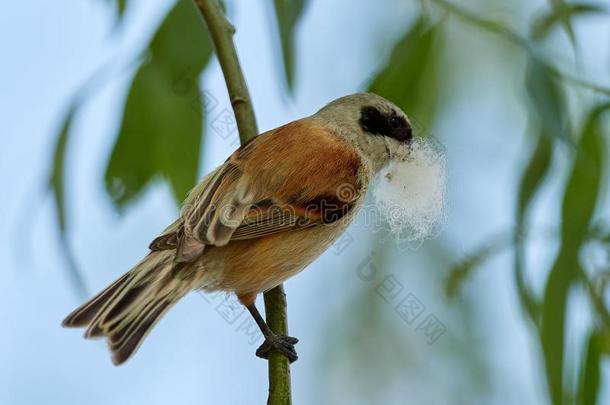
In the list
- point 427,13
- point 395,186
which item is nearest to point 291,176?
point 395,186

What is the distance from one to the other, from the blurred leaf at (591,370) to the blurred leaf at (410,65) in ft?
2.83

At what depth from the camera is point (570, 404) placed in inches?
86.0

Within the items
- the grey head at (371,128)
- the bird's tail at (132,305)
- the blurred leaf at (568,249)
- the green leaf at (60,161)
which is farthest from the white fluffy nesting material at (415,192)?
the green leaf at (60,161)

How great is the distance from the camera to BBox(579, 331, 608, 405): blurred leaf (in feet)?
7.45

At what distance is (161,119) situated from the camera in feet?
8.62

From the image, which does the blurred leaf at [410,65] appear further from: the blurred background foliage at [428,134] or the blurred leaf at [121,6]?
the blurred leaf at [121,6]

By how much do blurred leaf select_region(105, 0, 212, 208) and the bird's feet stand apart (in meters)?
0.56

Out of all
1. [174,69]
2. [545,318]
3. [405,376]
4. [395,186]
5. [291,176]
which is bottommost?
[405,376]

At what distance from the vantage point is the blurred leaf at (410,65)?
258 cm

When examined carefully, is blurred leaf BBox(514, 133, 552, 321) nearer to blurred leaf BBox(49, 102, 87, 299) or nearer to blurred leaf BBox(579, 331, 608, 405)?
blurred leaf BBox(579, 331, 608, 405)

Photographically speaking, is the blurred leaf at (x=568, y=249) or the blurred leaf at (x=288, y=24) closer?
the blurred leaf at (x=568, y=249)

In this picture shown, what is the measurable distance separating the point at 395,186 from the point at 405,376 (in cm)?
80

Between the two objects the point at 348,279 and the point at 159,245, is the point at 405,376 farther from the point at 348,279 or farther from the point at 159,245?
the point at 159,245

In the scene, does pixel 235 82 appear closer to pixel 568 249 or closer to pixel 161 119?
pixel 161 119
